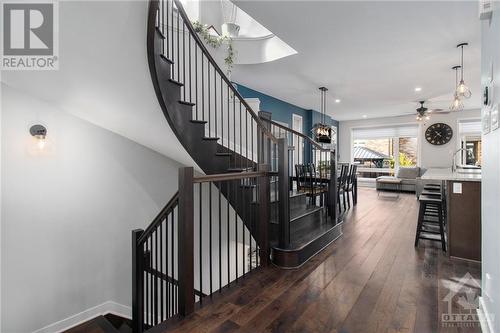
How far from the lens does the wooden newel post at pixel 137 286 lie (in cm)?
281

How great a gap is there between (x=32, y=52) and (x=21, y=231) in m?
2.03

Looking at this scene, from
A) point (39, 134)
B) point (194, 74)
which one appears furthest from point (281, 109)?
point (39, 134)

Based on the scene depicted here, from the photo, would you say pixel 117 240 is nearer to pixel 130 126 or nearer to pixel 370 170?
pixel 130 126

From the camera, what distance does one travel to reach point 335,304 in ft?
6.85

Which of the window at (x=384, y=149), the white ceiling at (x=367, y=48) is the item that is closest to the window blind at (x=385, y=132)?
the window at (x=384, y=149)

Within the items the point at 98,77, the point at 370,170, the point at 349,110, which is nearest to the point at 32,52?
the point at 98,77

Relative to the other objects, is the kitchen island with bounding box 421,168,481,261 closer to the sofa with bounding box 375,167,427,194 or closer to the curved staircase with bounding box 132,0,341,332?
the curved staircase with bounding box 132,0,341,332

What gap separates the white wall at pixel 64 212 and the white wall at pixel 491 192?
4.11m

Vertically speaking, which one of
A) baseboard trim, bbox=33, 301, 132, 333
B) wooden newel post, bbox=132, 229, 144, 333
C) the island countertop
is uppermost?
the island countertop

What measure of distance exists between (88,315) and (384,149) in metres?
10.2

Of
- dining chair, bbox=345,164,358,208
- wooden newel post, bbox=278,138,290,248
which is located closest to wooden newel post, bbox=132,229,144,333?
wooden newel post, bbox=278,138,290,248

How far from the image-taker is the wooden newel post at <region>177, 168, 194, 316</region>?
1.99 metres

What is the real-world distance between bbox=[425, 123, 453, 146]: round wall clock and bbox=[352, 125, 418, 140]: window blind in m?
0.43

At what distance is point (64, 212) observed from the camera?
3248mm
